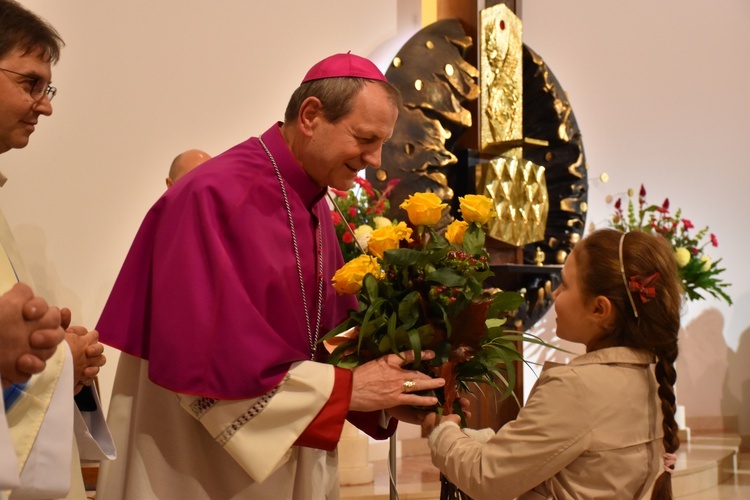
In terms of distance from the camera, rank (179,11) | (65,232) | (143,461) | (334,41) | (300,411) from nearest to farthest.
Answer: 1. (300,411)
2. (143,461)
3. (65,232)
4. (179,11)
5. (334,41)

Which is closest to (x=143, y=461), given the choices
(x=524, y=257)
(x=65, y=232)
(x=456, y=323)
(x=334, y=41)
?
(x=456, y=323)

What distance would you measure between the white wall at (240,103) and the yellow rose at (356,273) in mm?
2470

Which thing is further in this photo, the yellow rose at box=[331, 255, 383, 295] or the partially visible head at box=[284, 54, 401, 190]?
the partially visible head at box=[284, 54, 401, 190]

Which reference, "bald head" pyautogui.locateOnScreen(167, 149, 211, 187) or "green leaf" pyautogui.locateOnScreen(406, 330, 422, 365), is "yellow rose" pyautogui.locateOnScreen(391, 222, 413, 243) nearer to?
"green leaf" pyautogui.locateOnScreen(406, 330, 422, 365)

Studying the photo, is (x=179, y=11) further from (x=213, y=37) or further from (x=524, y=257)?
(x=524, y=257)

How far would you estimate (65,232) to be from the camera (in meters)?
4.06

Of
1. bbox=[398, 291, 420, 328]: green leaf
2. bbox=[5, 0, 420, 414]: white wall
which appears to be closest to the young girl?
bbox=[398, 291, 420, 328]: green leaf

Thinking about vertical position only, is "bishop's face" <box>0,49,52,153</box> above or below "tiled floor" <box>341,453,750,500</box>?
above

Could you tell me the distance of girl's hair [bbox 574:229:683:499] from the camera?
7.47ft

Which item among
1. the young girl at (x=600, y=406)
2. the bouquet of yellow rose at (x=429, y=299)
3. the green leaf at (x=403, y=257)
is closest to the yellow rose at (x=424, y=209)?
the bouquet of yellow rose at (x=429, y=299)

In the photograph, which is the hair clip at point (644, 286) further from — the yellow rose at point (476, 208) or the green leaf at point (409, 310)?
the green leaf at point (409, 310)

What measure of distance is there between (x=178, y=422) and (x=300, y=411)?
14.8 inches

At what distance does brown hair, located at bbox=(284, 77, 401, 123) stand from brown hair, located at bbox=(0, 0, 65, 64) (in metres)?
0.67

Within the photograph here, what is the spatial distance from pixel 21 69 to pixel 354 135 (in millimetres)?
846
